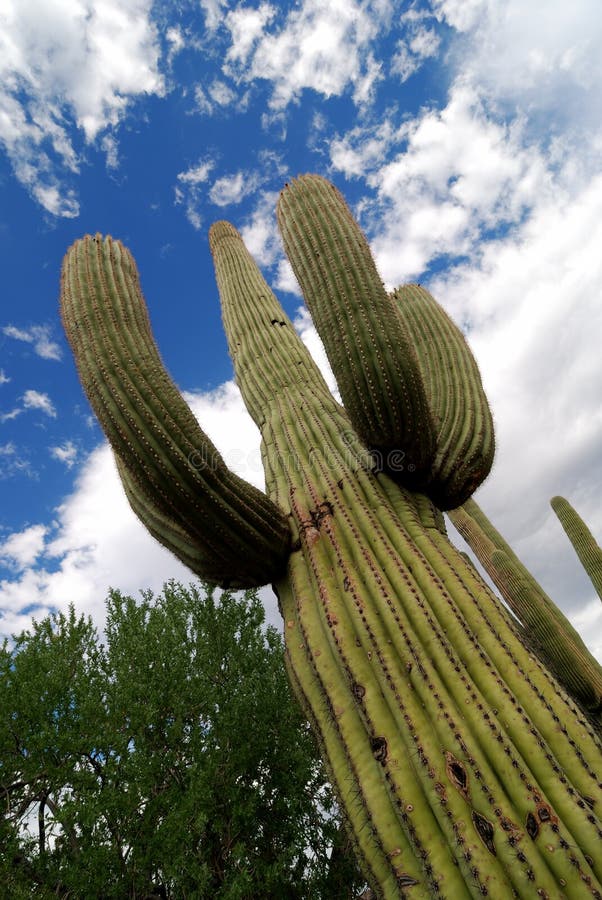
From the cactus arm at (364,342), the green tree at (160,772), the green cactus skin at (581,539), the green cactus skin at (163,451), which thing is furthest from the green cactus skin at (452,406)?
the green cactus skin at (581,539)

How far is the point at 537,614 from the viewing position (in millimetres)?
6664

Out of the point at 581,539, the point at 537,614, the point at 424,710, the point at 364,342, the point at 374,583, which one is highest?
the point at 581,539

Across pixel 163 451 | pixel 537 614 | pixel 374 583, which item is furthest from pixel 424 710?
pixel 537 614

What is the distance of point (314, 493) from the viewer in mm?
2818

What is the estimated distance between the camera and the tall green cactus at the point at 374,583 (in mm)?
1534

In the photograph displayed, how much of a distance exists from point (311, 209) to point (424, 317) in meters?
1.16

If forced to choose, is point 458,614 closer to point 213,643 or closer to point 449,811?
point 449,811

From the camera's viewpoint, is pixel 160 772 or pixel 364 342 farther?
pixel 160 772

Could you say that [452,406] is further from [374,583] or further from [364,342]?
[374,583]

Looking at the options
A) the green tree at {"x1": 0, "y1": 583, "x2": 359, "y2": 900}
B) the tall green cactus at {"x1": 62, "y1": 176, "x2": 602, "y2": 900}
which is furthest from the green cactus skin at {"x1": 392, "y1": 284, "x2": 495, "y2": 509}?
the green tree at {"x1": 0, "y1": 583, "x2": 359, "y2": 900}

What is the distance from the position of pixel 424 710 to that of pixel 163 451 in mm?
1468

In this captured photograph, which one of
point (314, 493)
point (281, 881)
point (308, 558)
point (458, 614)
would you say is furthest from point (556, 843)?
point (281, 881)

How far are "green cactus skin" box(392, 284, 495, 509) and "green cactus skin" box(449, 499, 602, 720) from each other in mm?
3405

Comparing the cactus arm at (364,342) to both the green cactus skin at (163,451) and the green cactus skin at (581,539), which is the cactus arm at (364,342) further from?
the green cactus skin at (581,539)
